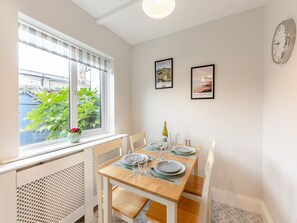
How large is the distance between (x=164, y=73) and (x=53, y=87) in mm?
1607

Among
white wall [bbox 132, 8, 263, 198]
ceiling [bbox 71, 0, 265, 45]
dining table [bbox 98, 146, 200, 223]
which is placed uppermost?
ceiling [bbox 71, 0, 265, 45]

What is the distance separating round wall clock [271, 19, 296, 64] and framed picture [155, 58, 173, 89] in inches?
49.3

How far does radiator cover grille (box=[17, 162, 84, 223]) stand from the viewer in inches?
42.2

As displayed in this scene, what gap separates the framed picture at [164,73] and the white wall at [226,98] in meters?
0.08

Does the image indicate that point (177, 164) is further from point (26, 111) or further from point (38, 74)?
point (38, 74)

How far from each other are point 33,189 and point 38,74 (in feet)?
3.75

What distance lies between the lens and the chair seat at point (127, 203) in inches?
43.6

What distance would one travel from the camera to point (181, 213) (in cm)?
112

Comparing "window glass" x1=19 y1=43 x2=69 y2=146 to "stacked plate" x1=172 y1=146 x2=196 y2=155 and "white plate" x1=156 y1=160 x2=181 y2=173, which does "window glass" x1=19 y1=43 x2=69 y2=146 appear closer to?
"white plate" x1=156 y1=160 x2=181 y2=173

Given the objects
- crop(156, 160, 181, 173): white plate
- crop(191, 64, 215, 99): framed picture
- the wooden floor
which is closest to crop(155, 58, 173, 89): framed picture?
crop(191, 64, 215, 99): framed picture

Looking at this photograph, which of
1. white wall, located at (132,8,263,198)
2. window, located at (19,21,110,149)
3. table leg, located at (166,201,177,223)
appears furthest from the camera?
white wall, located at (132,8,263,198)

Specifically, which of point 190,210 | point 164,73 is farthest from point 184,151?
point 164,73

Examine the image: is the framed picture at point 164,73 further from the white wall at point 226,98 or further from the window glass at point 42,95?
the window glass at point 42,95

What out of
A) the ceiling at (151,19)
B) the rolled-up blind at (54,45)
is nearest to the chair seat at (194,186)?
the rolled-up blind at (54,45)
